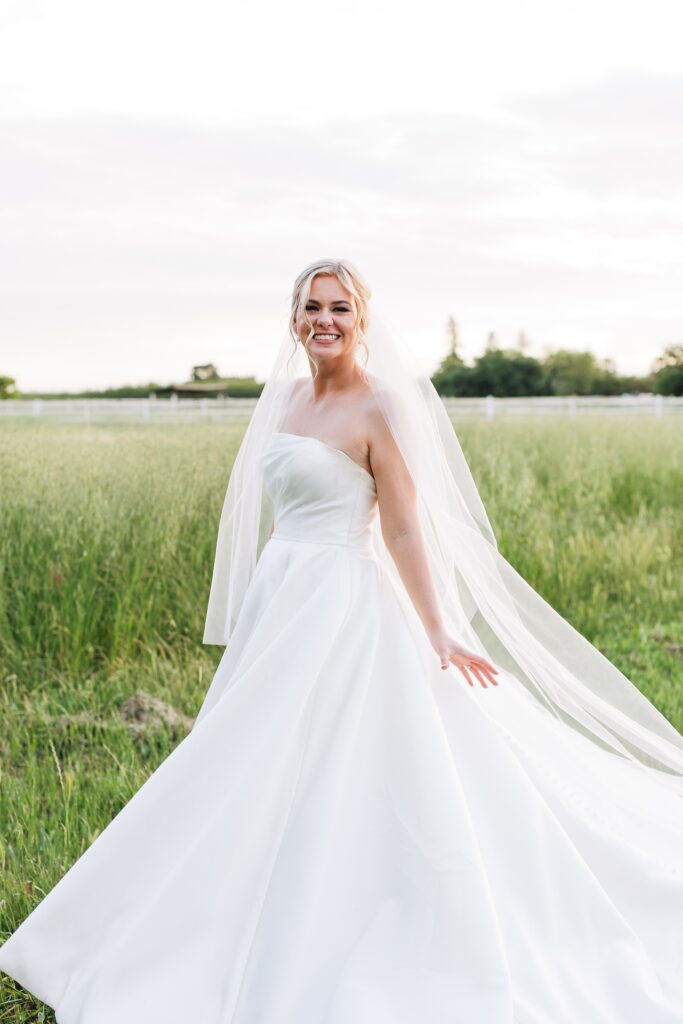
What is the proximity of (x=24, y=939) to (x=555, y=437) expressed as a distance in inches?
448

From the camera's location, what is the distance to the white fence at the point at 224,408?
17.7 meters

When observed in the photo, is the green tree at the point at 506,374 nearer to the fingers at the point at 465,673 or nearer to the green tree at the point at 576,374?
the green tree at the point at 576,374

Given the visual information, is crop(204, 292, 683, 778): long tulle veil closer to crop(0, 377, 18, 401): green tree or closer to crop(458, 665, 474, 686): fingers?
crop(458, 665, 474, 686): fingers

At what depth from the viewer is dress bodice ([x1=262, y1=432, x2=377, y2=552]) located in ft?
9.70

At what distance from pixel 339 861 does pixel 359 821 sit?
11 centimetres

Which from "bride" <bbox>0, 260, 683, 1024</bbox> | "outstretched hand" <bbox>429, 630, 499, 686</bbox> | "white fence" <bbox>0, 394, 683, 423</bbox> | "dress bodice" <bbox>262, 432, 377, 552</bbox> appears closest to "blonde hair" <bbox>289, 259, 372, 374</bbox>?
"bride" <bbox>0, 260, 683, 1024</bbox>

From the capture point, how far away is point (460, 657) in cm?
288

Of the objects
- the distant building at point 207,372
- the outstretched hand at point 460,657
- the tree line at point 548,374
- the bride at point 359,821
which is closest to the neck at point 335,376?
the bride at point 359,821

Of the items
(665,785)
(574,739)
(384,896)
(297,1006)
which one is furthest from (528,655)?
(297,1006)

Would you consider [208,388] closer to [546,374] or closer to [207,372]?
[207,372]

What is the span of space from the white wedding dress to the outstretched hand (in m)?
0.06

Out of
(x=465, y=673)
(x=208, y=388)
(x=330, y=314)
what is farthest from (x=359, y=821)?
(x=208, y=388)

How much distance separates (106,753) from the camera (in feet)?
15.2

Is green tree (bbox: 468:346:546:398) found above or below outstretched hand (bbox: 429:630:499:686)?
above
